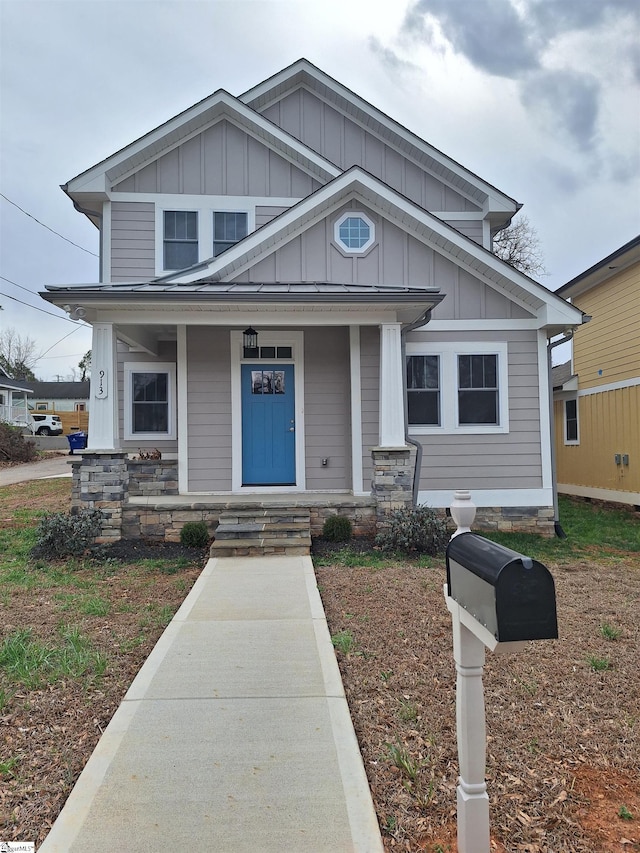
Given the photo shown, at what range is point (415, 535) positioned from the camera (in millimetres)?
6770

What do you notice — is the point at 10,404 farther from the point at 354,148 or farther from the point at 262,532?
the point at 262,532

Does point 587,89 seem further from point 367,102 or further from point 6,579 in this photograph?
point 6,579

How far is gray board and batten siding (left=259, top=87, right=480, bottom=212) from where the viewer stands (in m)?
10.2

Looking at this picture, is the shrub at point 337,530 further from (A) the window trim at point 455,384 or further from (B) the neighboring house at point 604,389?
(B) the neighboring house at point 604,389

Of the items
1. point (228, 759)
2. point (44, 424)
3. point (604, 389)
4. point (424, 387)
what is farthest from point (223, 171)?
point (44, 424)

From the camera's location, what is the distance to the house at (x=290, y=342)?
715cm

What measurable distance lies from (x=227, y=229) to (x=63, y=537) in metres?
5.89

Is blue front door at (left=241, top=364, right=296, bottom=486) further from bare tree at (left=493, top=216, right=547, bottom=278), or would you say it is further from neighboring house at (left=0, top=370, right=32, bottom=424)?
neighboring house at (left=0, top=370, right=32, bottom=424)

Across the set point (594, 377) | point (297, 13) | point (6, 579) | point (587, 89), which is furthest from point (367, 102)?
point (6, 579)

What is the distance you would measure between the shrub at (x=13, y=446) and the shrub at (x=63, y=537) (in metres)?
16.7

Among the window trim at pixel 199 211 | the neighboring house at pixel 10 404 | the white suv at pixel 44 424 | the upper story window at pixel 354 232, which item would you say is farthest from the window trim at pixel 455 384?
the white suv at pixel 44 424

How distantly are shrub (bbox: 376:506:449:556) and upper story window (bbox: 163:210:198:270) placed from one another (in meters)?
5.85

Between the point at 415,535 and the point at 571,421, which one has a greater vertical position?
the point at 571,421

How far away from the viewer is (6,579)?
5688 millimetres
